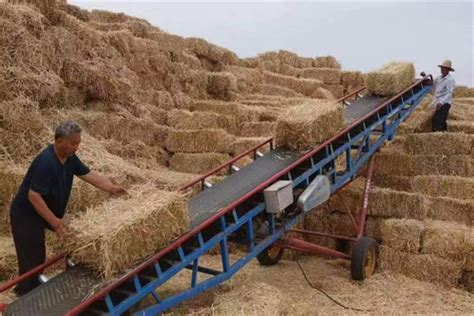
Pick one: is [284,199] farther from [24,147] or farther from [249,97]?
[249,97]

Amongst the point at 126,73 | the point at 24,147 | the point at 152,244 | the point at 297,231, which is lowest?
the point at 297,231

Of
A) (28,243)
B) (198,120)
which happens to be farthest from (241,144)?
(28,243)

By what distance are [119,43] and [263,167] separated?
7.98m

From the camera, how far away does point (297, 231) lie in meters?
11.0

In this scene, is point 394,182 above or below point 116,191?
below

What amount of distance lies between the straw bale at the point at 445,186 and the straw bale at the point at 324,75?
14501mm

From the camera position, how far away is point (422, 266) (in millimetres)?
9883

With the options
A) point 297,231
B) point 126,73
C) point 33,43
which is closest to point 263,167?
point 297,231

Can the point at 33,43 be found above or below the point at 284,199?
above

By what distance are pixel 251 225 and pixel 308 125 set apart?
2.32m

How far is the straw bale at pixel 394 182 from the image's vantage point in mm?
12234

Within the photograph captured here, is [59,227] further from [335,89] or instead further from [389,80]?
[335,89]

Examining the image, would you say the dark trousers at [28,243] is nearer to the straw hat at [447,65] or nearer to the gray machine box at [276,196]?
the gray machine box at [276,196]

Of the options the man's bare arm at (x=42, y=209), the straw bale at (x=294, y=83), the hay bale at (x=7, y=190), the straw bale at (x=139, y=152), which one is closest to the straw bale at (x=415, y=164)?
the straw bale at (x=139, y=152)
